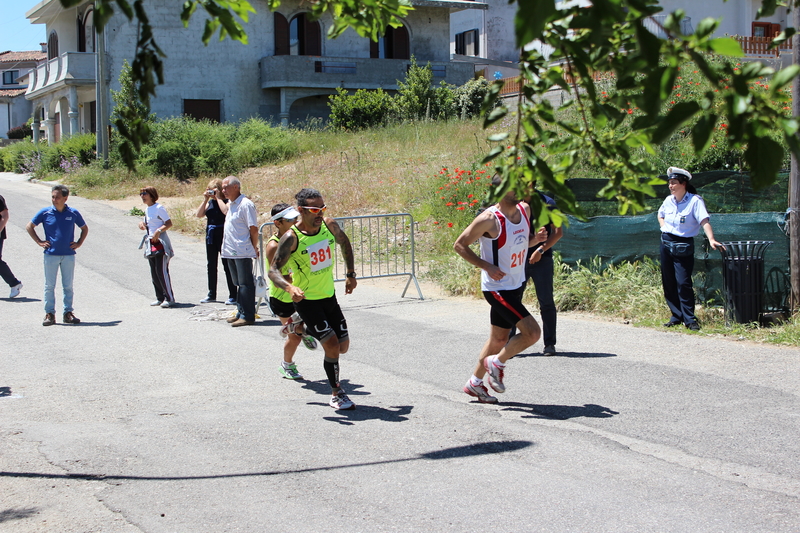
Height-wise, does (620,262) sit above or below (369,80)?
below

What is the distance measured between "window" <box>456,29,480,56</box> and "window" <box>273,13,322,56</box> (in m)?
16.3

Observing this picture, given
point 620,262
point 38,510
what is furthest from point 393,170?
point 38,510

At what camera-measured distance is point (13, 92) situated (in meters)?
68.6

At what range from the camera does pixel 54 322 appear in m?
10.7

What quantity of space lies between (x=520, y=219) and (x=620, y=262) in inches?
186

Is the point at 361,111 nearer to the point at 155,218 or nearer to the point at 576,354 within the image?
the point at 155,218

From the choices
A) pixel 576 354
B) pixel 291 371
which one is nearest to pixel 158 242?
pixel 291 371

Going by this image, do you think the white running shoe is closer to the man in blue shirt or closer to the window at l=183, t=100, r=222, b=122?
the man in blue shirt

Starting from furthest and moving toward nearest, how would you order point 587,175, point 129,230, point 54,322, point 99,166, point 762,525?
1. point 99,166
2. point 129,230
3. point 587,175
4. point 54,322
5. point 762,525

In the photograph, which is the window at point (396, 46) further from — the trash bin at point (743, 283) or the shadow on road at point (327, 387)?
the shadow on road at point (327, 387)

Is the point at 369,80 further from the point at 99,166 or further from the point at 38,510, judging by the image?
the point at 38,510

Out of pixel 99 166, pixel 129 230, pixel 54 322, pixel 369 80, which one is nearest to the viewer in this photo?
pixel 54 322

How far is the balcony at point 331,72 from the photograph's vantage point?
34.1 metres

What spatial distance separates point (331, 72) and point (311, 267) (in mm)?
29454
